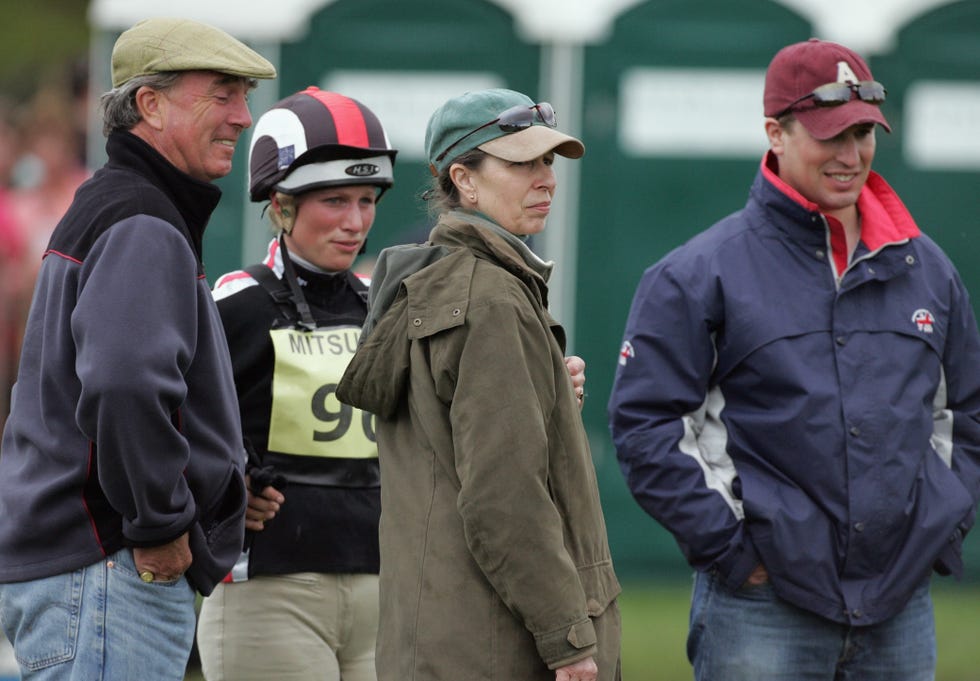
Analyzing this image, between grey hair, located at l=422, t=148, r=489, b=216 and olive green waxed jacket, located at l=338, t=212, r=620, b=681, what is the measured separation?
0.34ft

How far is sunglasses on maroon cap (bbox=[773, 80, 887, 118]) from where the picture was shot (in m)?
3.93

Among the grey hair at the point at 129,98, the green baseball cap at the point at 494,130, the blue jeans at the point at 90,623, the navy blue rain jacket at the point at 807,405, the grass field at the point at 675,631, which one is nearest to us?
the blue jeans at the point at 90,623

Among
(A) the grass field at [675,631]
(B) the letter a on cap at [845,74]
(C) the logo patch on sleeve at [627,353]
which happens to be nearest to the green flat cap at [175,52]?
(C) the logo patch on sleeve at [627,353]

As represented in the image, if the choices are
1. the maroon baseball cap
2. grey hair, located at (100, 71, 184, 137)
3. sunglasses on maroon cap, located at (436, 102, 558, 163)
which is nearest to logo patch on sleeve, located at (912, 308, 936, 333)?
the maroon baseball cap

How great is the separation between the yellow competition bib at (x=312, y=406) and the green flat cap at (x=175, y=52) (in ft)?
2.49

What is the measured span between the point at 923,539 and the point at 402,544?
1.35 metres

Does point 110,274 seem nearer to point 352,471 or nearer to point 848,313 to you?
point 352,471

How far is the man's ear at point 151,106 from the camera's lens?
3430mm

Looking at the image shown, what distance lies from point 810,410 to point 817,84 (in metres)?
0.84

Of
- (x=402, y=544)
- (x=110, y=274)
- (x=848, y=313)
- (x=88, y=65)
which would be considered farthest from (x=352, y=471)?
(x=88, y=65)

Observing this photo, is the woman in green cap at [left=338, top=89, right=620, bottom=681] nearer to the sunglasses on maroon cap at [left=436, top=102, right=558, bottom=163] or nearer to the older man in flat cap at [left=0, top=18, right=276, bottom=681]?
the sunglasses on maroon cap at [left=436, top=102, right=558, bottom=163]

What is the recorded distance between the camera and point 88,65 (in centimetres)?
1562

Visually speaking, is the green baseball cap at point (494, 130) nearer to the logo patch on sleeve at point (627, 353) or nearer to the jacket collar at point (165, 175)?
the jacket collar at point (165, 175)

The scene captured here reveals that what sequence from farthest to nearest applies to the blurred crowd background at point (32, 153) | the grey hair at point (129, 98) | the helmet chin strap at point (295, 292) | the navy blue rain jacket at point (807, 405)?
the blurred crowd background at point (32, 153)
the helmet chin strap at point (295, 292)
the navy blue rain jacket at point (807, 405)
the grey hair at point (129, 98)
